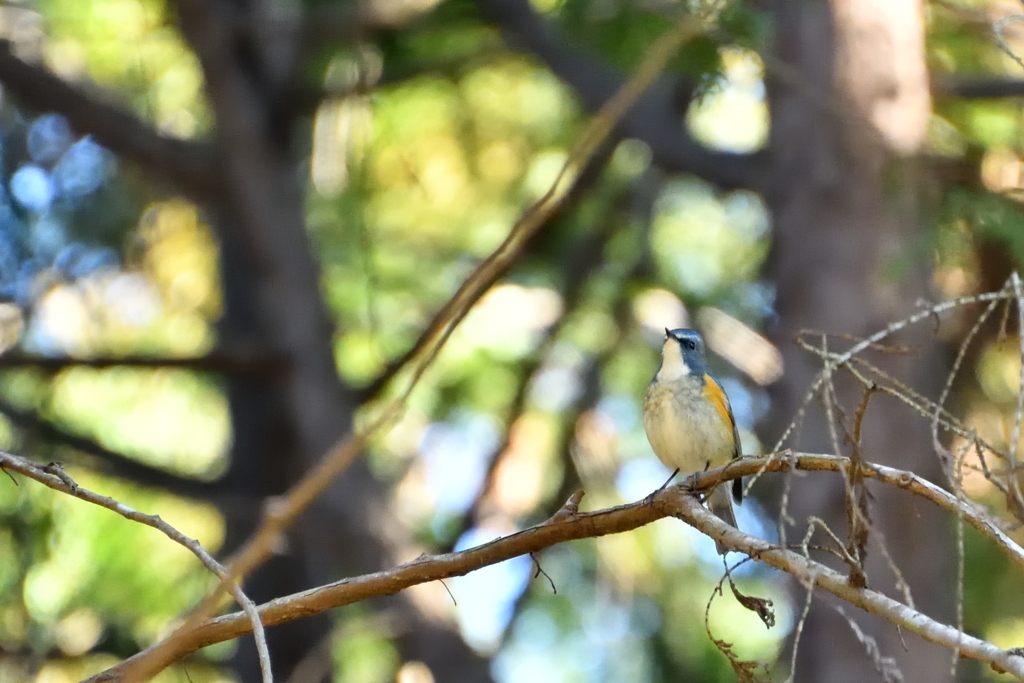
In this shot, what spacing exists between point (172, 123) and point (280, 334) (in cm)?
330

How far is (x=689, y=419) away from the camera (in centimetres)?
454

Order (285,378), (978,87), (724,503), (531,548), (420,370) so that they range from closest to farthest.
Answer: (420,370) < (531,548) < (724,503) < (978,87) < (285,378)

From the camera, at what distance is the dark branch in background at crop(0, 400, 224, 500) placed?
18.5ft

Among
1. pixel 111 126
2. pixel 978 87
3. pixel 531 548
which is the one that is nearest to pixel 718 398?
pixel 531 548

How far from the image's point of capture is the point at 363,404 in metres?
6.46

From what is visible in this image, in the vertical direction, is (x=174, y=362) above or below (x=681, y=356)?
below

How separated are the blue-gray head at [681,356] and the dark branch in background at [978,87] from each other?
205 centimetres

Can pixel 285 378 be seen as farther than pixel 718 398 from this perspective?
Yes

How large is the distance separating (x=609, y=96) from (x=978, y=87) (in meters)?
1.87

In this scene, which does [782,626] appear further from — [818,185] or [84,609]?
[84,609]

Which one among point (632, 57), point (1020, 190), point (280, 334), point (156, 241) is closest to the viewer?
point (1020, 190)

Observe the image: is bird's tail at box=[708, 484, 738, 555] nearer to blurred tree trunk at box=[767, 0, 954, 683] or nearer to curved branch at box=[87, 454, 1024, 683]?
blurred tree trunk at box=[767, 0, 954, 683]

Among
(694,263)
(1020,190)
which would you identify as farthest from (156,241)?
(1020,190)

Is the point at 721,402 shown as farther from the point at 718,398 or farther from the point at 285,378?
the point at 285,378
